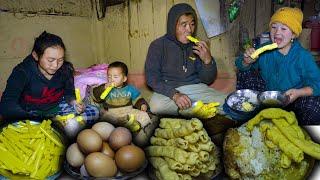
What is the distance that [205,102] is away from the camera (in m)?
1.17

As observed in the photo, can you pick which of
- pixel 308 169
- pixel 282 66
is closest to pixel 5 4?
pixel 282 66

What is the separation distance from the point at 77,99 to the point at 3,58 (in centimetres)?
33

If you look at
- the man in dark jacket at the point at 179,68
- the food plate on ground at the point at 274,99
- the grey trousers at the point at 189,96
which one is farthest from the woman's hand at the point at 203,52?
the food plate on ground at the point at 274,99

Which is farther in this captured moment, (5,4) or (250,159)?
(5,4)

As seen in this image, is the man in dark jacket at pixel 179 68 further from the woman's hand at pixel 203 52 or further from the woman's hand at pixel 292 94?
the woman's hand at pixel 292 94

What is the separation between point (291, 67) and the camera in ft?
3.85

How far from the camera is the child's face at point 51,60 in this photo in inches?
43.9

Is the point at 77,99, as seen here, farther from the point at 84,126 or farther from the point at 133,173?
the point at 133,173

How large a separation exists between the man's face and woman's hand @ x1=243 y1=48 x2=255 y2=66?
230 millimetres

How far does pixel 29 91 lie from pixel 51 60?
0.18 metres

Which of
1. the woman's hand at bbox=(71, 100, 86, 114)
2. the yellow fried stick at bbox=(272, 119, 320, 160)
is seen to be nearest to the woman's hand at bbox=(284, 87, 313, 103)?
the yellow fried stick at bbox=(272, 119, 320, 160)

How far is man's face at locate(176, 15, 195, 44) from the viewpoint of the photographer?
3.90ft

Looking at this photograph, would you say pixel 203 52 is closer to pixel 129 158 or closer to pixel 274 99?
pixel 274 99

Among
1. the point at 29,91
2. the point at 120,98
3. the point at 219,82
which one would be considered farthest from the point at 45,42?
the point at 219,82
